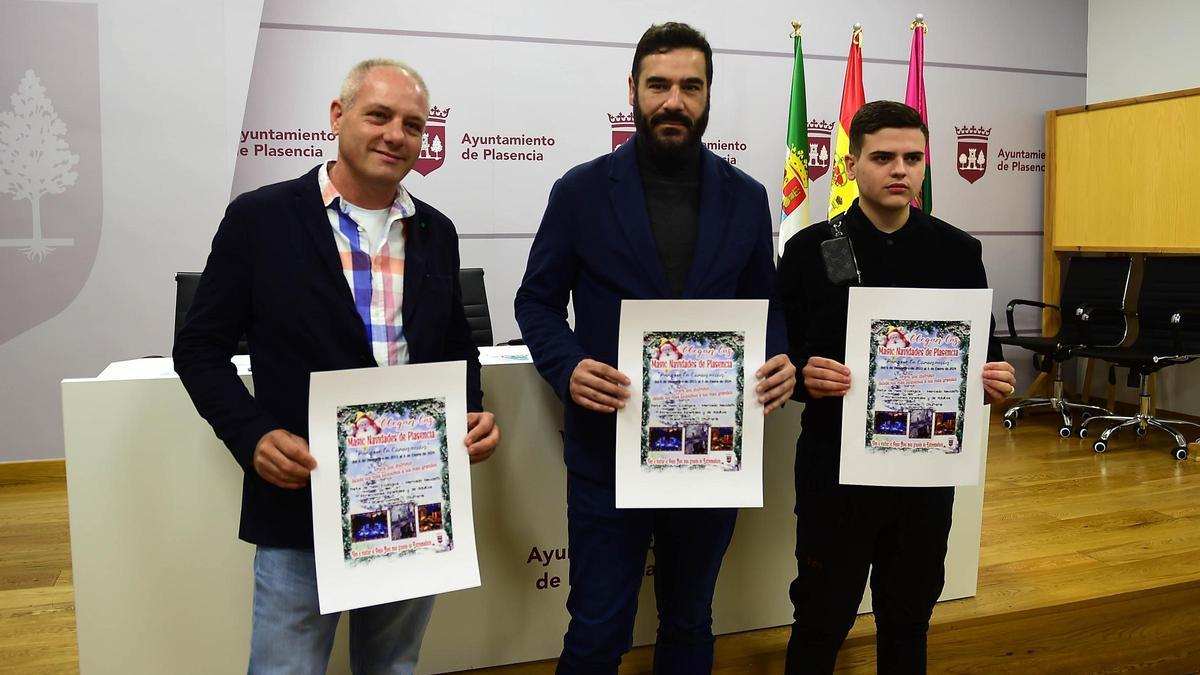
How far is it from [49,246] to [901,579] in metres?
4.17

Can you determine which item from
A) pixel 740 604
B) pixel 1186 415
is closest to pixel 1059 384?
pixel 1186 415

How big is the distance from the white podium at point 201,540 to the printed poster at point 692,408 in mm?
583

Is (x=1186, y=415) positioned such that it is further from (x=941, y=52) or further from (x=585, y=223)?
(x=585, y=223)

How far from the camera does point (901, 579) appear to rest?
1833mm

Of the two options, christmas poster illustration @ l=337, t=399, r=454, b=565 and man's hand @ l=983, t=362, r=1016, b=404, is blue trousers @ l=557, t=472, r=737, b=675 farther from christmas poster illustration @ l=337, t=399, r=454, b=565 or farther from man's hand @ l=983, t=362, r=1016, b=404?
man's hand @ l=983, t=362, r=1016, b=404

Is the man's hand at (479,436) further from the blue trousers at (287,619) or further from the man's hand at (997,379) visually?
the man's hand at (997,379)

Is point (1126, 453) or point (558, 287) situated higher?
point (558, 287)

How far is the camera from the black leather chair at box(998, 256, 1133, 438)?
5.27 m

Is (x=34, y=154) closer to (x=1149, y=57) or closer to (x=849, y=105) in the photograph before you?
(x=849, y=105)

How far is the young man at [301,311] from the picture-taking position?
139cm

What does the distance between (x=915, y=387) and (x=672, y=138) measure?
701 mm

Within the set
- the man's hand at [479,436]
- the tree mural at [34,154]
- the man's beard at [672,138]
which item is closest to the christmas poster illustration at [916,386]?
the man's beard at [672,138]

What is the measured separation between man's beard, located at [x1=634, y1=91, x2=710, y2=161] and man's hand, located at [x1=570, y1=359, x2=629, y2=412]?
41cm

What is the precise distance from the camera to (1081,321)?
5.41 metres
